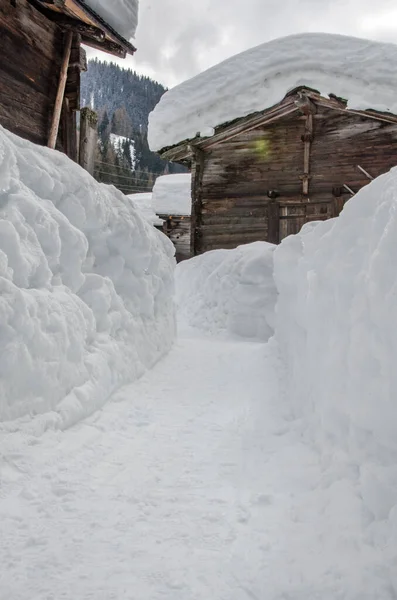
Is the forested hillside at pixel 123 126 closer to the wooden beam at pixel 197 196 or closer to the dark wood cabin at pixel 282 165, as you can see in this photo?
the wooden beam at pixel 197 196

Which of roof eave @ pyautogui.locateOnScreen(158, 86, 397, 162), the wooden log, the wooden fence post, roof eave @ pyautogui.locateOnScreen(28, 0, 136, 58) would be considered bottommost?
the wooden log

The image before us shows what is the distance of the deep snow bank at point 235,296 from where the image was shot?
26.9 ft

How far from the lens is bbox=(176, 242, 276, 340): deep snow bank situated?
8.20 meters

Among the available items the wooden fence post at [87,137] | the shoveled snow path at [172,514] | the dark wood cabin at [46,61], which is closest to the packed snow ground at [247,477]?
the shoveled snow path at [172,514]

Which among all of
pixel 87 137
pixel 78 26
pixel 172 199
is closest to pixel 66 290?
pixel 87 137

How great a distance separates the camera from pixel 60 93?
8336 millimetres

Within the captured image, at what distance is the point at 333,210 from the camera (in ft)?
34.7

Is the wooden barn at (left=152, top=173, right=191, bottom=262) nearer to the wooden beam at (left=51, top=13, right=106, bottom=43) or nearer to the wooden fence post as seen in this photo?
the wooden fence post

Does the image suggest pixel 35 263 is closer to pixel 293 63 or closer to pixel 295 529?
pixel 295 529

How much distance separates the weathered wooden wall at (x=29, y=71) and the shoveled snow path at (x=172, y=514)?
640 cm

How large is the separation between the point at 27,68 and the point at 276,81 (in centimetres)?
566

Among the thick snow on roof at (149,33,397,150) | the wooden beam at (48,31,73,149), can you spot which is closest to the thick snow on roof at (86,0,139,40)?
the wooden beam at (48,31,73,149)

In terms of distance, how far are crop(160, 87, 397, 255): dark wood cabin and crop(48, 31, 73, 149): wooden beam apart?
3.52 meters

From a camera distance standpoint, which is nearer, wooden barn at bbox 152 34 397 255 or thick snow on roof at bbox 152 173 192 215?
wooden barn at bbox 152 34 397 255
